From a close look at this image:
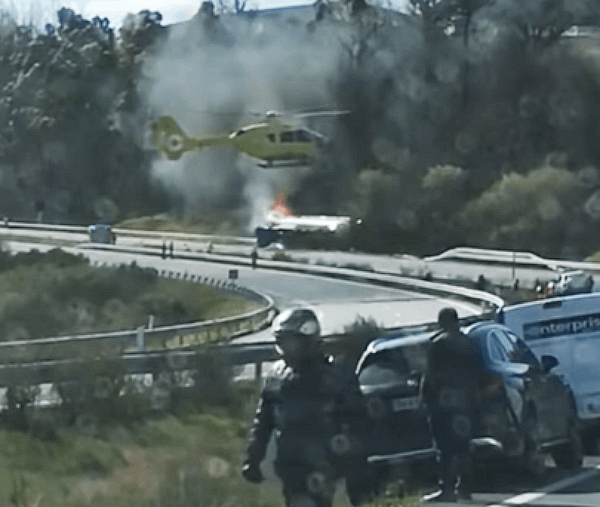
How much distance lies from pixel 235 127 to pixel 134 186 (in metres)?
14.1

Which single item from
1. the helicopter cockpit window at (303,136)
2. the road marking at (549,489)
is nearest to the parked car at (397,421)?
the road marking at (549,489)

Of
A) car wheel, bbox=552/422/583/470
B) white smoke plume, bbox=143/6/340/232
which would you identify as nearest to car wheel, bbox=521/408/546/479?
car wheel, bbox=552/422/583/470

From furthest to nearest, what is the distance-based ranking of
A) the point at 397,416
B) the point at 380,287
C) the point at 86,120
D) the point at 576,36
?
1. the point at 86,120
2. the point at 576,36
3. the point at 380,287
4. the point at 397,416

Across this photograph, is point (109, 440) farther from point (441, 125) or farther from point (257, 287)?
point (441, 125)

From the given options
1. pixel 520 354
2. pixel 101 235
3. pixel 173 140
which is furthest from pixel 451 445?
pixel 101 235

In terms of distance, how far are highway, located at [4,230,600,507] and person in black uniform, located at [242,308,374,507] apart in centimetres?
461

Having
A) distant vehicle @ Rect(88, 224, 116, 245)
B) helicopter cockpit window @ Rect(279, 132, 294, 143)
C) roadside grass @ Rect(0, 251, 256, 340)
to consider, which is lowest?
roadside grass @ Rect(0, 251, 256, 340)

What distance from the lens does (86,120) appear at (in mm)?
97312

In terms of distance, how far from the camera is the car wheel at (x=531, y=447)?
47.8ft

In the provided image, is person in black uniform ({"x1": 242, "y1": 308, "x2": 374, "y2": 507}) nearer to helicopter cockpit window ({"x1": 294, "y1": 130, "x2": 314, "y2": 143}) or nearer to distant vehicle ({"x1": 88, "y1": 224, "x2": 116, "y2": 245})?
helicopter cockpit window ({"x1": 294, "y1": 130, "x2": 314, "y2": 143})

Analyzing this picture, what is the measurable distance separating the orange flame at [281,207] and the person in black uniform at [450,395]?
63135 mm

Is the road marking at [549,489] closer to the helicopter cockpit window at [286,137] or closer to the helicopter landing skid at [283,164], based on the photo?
the helicopter cockpit window at [286,137]

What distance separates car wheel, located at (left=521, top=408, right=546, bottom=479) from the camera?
47.8ft

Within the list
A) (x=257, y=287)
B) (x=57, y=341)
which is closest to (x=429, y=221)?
(x=257, y=287)
